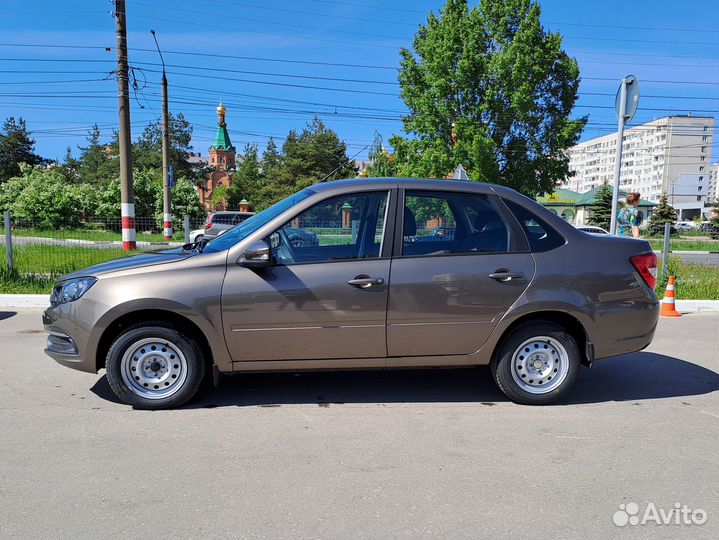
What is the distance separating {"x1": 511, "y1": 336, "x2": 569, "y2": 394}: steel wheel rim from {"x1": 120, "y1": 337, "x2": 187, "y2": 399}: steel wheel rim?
8.92 ft

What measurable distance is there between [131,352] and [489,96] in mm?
28972

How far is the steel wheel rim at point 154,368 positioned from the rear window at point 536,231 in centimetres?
293

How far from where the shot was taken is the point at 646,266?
4.41m

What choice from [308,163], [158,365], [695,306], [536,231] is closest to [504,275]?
[536,231]

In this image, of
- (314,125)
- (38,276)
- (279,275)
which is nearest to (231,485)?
(279,275)

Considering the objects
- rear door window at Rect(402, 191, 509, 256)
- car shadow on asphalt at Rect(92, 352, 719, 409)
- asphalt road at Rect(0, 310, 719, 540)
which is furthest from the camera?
car shadow on asphalt at Rect(92, 352, 719, 409)

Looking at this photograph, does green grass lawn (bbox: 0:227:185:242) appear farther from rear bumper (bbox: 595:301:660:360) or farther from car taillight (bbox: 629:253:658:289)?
car taillight (bbox: 629:253:658:289)

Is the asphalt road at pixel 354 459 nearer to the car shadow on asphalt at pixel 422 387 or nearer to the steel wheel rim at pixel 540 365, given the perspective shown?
the car shadow on asphalt at pixel 422 387

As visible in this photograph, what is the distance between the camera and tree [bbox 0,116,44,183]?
73.1m

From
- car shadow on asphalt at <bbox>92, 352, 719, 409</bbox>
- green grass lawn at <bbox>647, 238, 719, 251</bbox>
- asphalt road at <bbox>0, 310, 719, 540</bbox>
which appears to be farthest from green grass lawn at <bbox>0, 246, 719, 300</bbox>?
car shadow on asphalt at <bbox>92, 352, 719, 409</bbox>

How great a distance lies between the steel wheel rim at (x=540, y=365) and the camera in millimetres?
4320

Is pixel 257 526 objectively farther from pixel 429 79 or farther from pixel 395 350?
pixel 429 79

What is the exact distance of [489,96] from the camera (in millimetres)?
29469

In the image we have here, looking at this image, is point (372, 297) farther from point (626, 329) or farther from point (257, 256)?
point (626, 329)
